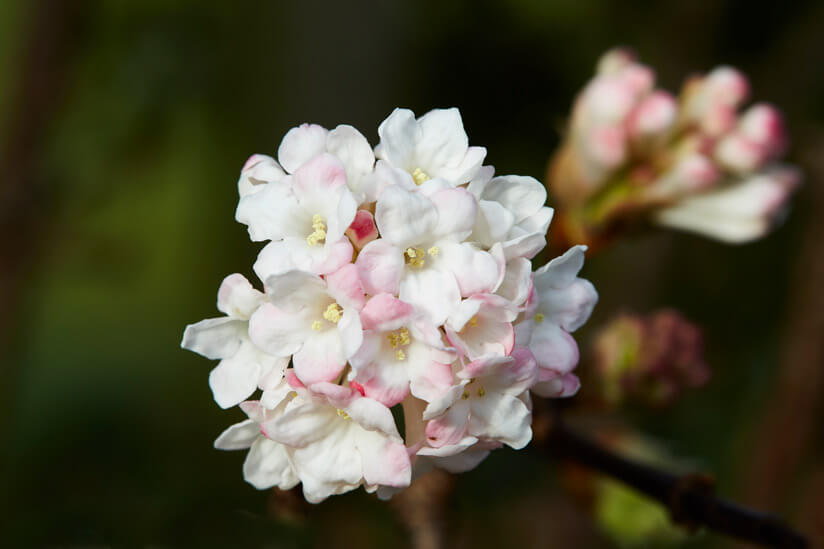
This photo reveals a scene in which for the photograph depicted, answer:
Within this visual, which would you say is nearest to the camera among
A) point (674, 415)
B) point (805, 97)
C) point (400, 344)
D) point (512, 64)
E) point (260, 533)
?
point (400, 344)

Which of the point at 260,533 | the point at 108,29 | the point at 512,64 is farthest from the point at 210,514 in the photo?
the point at 512,64

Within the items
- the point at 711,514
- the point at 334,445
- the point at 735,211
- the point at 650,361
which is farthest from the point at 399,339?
the point at 735,211

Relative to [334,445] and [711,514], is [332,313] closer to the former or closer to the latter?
[334,445]

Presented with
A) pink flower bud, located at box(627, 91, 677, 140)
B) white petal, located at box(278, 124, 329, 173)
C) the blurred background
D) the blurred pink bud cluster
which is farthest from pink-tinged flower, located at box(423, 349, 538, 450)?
pink flower bud, located at box(627, 91, 677, 140)

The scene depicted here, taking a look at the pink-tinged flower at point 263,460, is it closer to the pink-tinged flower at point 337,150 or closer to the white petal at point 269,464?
the white petal at point 269,464

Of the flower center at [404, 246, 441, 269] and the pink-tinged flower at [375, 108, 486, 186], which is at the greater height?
the pink-tinged flower at [375, 108, 486, 186]

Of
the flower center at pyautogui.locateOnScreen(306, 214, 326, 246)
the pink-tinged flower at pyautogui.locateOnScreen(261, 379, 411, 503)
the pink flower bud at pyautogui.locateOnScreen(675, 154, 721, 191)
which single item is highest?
the flower center at pyautogui.locateOnScreen(306, 214, 326, 246)

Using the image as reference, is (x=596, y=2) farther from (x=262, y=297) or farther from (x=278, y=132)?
(x=262, y=297)

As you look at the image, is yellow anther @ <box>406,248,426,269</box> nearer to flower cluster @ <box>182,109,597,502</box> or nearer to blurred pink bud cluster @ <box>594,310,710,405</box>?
flower cluster @ <box>182,109,597,502</box>
